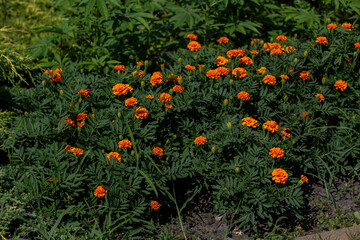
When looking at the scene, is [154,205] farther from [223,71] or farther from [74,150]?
[223,71]

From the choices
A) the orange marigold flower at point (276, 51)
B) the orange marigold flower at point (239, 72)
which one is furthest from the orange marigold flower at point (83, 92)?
the orange marigold flower at point (276, 51)

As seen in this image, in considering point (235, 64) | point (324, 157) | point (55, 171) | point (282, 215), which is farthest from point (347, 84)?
point (55, 171)

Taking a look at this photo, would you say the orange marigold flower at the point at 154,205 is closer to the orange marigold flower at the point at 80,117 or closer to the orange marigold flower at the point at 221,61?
the orange marigold flower at the point at 80,117

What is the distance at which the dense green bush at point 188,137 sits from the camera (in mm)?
2695

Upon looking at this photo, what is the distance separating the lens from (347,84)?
3467 mm

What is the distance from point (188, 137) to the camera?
10.6 feet

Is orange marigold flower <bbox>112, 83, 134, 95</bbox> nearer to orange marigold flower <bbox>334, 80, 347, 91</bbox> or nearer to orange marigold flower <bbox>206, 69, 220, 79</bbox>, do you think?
orange marigold flower <bbox>206, 69, 220, 79</bbox>

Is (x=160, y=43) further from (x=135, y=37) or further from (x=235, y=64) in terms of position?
(x=235, y=64)

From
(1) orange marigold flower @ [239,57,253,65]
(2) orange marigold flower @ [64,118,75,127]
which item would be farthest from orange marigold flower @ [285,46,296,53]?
(2) orange marigold flower @ [64,118,75,127]

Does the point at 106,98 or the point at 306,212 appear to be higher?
the point at 106,98

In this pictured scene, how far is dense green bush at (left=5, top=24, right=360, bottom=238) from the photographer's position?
270 centimetres

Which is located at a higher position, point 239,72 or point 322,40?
point 322,40

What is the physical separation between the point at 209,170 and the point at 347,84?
1.49 meters

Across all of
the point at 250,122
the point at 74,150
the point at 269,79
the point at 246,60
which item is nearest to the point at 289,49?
the point at 246,60
